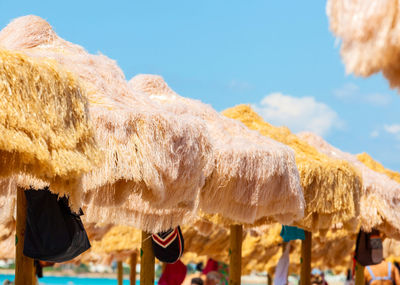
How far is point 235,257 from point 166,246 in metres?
1.46

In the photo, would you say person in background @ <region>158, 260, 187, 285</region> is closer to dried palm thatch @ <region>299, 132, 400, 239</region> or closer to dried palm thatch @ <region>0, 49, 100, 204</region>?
dried palm thatch @ <region>299, 132, 400, 239</region>

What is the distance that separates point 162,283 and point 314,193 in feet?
6.12

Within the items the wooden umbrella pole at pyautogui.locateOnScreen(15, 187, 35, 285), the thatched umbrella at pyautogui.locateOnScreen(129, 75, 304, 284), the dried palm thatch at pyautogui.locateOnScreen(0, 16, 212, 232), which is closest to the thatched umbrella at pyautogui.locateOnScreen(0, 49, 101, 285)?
the dried palm thatch at pyautogui.locateOnScreen(0, 16, 212, 232)

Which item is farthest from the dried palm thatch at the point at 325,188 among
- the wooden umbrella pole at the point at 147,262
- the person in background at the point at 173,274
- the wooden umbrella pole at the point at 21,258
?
the wooden umbrella pole at the point at 21,258

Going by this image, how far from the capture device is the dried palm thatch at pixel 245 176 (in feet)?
16.8

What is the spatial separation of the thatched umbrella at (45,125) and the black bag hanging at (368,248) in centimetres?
587

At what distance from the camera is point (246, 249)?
43.4 ft

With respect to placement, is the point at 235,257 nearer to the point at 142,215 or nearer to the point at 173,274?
the point at 173,274

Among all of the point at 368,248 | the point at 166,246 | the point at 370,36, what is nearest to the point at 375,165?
the point at 368,248

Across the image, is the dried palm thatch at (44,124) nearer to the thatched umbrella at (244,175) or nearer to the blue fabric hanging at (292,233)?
the thatched umbrella at (244,175)

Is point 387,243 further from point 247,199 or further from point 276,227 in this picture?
point 247,199

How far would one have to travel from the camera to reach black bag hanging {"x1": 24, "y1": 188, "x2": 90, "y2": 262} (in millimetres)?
3994

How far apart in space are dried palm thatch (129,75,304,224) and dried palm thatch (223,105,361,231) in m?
0.64

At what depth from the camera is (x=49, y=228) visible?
4.03 m
